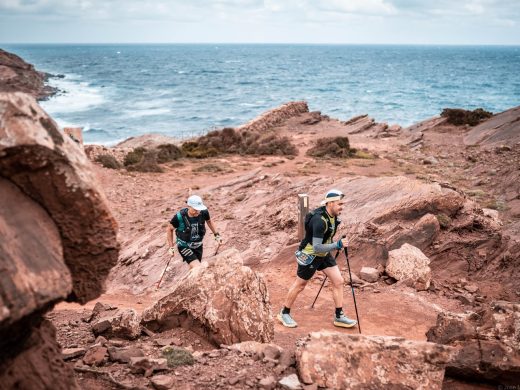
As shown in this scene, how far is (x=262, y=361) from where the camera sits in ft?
17.1

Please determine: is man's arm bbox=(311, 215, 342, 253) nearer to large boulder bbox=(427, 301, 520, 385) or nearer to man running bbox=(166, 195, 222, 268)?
large boulder bbox=(427, 301, 520, 385)

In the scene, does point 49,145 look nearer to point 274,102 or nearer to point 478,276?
point 478,276

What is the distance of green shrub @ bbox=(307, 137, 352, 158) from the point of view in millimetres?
24016

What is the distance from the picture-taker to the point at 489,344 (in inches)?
215

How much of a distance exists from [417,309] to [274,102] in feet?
195

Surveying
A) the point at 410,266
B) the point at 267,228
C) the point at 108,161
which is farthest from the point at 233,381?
the point at 108,161

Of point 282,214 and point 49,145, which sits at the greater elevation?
point 49,145

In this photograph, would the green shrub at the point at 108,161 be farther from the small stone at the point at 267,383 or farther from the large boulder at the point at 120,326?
the small stone at the point at 267,383

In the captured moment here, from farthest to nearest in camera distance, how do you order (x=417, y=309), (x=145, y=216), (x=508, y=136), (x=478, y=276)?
(x=508, y=136) → (x=145, y=216) → (x=478, y=276) → (x=417, y=309)

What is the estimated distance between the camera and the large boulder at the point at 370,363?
4855 mm

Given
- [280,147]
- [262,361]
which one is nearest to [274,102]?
[280,147]

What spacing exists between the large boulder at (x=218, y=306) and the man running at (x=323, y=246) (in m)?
1.04

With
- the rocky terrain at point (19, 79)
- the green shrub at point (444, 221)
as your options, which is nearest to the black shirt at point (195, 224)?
the green shrub at point (444, 221)

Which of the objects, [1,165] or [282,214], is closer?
[1,165]
